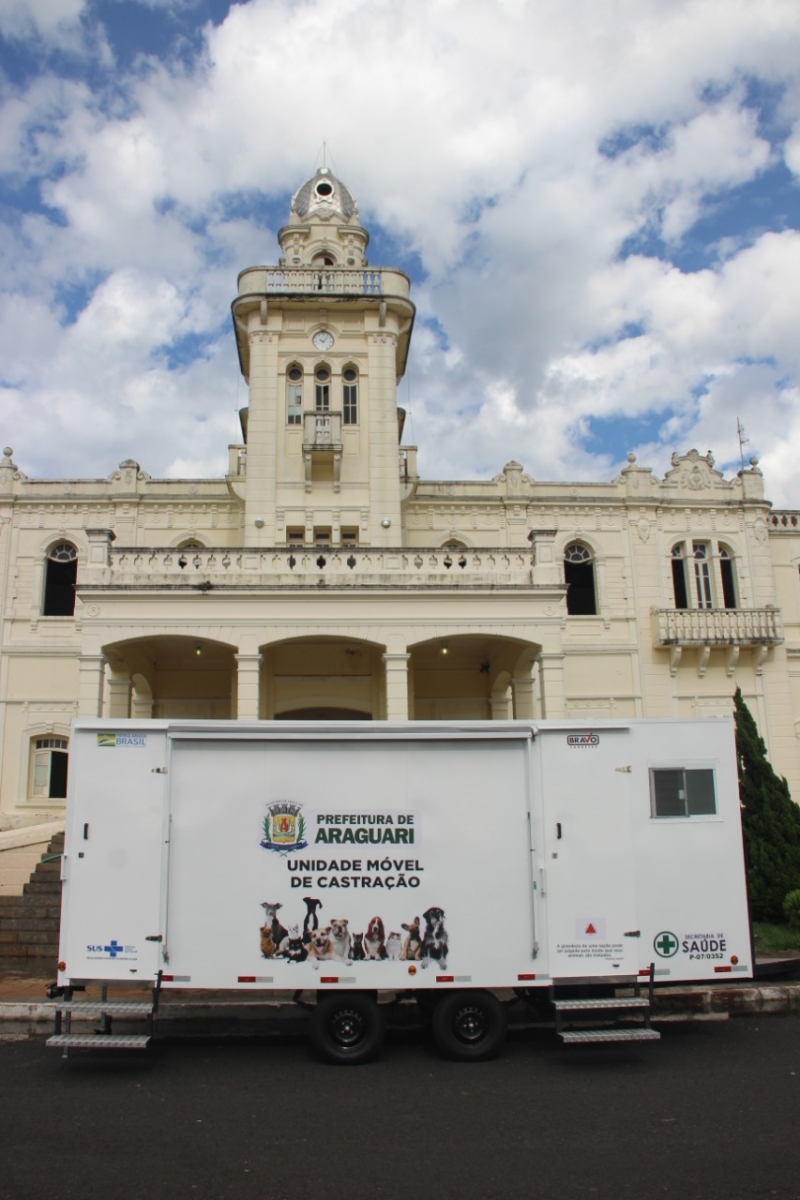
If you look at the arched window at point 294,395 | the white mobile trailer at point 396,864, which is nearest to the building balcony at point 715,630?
the arched window at point 294,395

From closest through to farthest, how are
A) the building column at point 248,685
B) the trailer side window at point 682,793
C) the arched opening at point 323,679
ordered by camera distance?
the trailer side window at point 682,793 → the building column at point 248,685 → the arched opening at point 323,679

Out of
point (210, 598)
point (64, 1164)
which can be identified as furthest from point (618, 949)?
point (210, 598)

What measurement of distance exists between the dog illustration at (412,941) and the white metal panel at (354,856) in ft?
0.23

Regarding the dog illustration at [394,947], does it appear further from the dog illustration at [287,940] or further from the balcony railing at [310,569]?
the balcony railing at [310,569]

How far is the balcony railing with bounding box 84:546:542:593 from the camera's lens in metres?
18.7

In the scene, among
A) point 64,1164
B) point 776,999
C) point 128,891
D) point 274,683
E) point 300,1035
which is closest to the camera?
point 64,1164

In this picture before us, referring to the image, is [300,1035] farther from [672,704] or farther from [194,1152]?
[672,704]

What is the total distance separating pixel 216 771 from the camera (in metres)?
9.74

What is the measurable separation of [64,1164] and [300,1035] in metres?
4.27

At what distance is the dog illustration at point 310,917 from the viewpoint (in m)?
9.39

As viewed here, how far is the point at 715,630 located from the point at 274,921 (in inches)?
842

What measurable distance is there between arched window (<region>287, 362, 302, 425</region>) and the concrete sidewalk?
15814 millimetres

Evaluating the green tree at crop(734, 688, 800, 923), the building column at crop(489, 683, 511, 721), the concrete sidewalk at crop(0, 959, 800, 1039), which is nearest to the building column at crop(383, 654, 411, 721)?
the building column at crop(489, 683, 511, 721)

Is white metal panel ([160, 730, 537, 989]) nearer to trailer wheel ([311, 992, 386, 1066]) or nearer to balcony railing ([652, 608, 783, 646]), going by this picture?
trailer wheel ([311, 992, 386, 1066])
